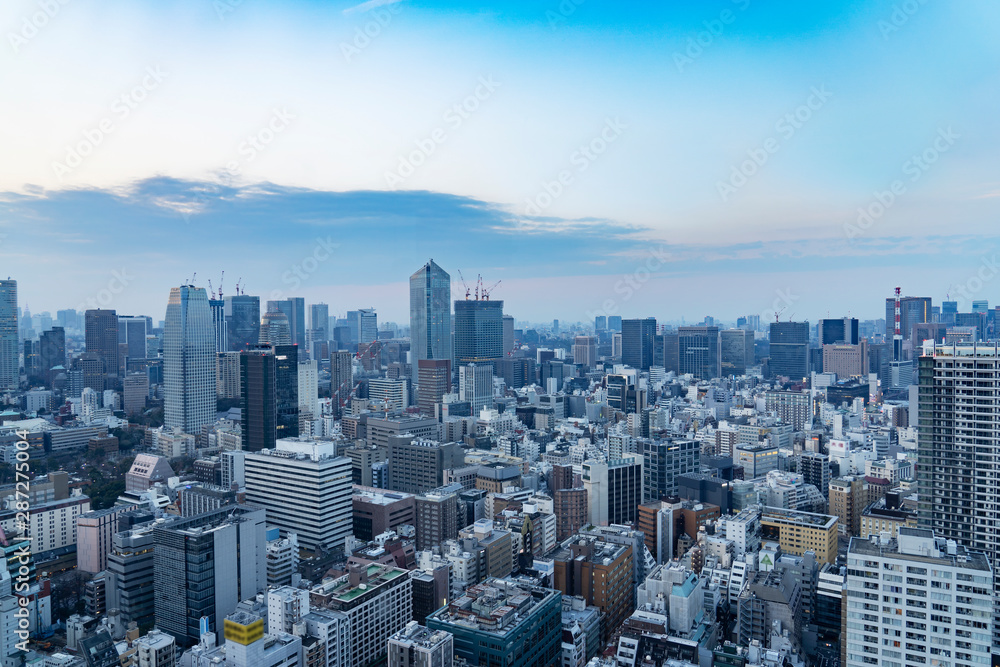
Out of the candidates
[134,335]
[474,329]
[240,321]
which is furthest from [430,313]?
[134,335]

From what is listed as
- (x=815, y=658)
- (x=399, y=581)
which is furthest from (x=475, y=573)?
(x=815, y=658)

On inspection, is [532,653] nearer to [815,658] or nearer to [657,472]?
[815,658]

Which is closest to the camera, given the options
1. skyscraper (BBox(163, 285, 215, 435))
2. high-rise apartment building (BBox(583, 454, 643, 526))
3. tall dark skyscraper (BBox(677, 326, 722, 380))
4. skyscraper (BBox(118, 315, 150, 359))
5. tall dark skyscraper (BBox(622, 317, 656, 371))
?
high-rise apartment building (BBox(583, 454, 643, 526))

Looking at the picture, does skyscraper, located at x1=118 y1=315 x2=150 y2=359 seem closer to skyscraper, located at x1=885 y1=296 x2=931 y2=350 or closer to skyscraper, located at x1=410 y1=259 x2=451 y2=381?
skyscraper, located at x1=410 y1=259 x2=451 y2=381

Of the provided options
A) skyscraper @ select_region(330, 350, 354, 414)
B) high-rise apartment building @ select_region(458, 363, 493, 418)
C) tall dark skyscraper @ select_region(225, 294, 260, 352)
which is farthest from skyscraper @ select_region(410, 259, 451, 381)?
tall dark skyscraper @ select_region(225, 294, 260, 352)

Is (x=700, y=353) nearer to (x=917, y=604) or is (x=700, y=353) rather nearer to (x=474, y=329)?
(x=474, y=329)

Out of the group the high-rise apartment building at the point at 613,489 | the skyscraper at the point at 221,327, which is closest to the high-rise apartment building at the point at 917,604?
the high-rise apartment building at the point at 613,489

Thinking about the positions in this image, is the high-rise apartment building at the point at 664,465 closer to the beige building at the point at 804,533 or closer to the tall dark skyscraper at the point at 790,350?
the beige building at the point at 804,533
